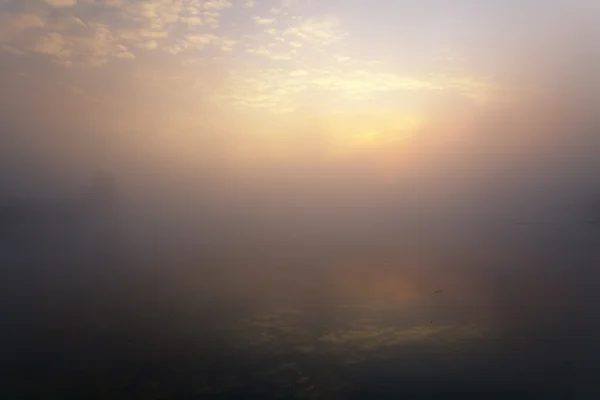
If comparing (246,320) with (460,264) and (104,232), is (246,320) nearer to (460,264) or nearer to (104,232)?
(460,264)

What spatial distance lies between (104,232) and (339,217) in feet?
270

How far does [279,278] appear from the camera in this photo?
191 feet

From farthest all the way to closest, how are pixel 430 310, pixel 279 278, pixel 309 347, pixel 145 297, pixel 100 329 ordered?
1. pixel 279 278
2. pixel 145 297
3. pixel 430 310
4. pixel 100 329
5. pixel 309 347

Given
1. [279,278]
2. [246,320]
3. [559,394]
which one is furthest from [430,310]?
[279,278]

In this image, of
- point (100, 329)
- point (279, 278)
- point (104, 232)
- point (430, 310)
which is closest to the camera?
point (100, 329)

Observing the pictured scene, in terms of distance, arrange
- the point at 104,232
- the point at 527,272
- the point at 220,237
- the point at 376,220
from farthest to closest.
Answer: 1. the point at 376,220
2. the point at 104,232
3. the point at 220,237
4. the point at 527,272

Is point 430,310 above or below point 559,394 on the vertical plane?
above

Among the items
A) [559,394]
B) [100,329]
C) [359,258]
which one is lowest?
[559,394]

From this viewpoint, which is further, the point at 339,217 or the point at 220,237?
the point at 339,217

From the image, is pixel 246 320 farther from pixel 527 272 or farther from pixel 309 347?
pixel 527 272

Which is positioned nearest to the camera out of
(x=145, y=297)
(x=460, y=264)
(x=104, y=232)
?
(x=145, y=297)

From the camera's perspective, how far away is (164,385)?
2723cm

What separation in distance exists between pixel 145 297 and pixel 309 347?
82.6ft

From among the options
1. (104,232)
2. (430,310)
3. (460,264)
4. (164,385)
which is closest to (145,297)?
(164,385)
